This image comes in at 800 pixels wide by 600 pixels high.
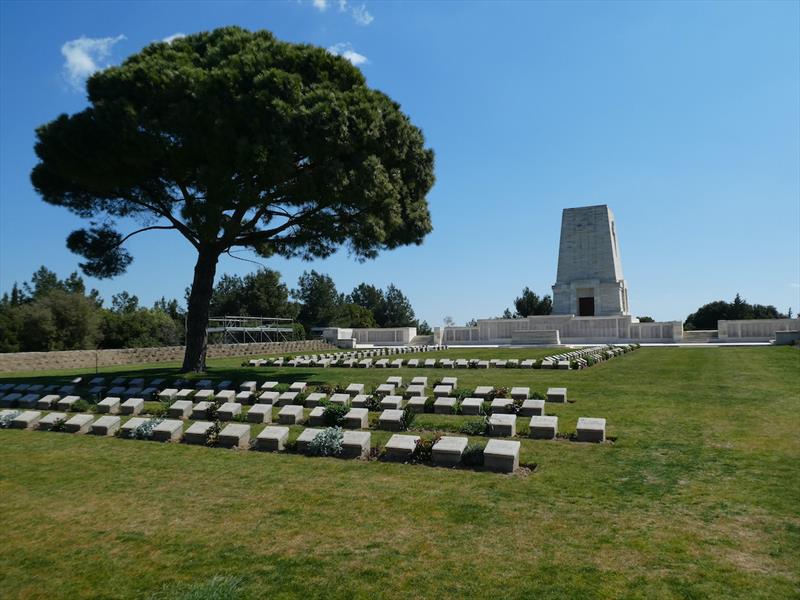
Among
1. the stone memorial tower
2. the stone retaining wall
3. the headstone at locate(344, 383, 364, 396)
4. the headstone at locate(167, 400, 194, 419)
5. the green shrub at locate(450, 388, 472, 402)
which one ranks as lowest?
the headstone at locate(167, 400, 194, 419)

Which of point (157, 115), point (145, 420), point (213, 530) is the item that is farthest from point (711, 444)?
point (157, 115)

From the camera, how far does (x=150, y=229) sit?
61.8ft

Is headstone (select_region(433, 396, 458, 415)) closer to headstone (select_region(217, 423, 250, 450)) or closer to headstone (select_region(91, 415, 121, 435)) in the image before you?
headstone (select_region(217, 423, 250, 450))

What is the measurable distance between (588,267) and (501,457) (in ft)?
129

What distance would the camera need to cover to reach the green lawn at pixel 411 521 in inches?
161

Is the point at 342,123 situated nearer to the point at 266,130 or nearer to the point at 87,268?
the point at 266,130

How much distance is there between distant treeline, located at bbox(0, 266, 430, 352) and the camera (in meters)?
35.9

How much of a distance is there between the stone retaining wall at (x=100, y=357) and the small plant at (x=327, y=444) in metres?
17.7

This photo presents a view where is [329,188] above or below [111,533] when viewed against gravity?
above

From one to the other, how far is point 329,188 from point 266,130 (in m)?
2.29

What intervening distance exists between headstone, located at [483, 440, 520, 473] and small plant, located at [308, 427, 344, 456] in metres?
2.20

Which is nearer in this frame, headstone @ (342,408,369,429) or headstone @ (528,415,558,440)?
headstone @ (528,415,558,440)

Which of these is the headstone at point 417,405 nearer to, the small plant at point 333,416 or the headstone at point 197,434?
the small plant at point 333,416

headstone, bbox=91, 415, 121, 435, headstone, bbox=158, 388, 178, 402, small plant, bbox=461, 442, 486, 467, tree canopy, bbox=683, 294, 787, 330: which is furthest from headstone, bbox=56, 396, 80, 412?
tree canopy, bbox=683, 294, 787, 330
